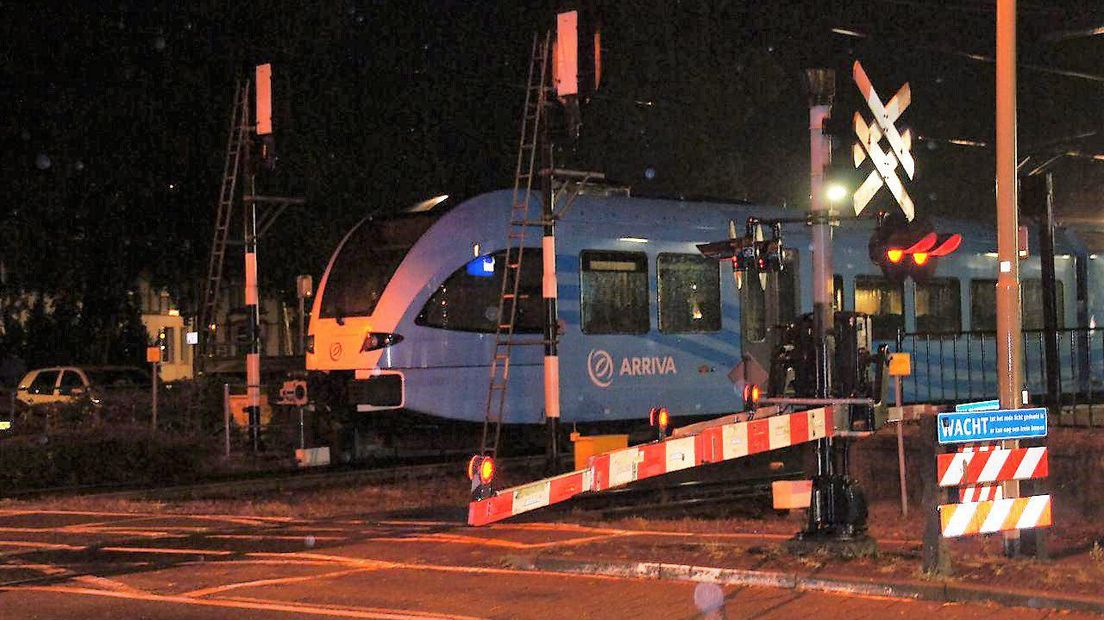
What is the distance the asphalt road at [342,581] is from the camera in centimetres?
920

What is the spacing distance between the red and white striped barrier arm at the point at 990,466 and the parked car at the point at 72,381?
941 inches

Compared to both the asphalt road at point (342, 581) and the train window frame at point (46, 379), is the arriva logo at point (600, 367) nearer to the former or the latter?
the asphalt road at point (342, 581)

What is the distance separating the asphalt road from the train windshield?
7.33 meters

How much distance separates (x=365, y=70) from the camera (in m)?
33.5

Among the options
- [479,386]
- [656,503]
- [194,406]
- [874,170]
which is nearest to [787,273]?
[479,386]

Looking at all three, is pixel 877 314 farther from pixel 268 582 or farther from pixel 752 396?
pixel 268 582

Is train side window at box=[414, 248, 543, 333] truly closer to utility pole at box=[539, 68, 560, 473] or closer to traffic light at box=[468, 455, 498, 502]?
utility pole at box=[539, 68, 560, 473]

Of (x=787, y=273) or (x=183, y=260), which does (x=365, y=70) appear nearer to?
(x=183, y=260)

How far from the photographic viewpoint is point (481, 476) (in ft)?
36.2

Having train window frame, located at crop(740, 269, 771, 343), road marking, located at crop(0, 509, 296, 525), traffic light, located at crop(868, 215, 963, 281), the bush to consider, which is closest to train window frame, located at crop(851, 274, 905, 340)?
train window frame, located at crop(740, 269, 771, 343)

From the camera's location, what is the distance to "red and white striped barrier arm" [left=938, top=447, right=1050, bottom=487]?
32.2 feet

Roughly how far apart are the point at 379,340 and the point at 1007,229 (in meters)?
11.2

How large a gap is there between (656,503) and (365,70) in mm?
19429

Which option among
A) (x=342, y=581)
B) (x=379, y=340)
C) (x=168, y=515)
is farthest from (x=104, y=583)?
(x=379, y=340)
